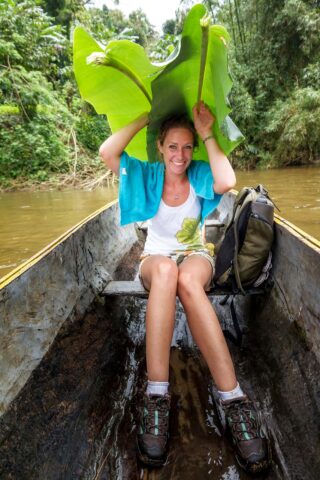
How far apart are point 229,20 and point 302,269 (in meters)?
17.3

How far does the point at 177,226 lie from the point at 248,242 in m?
0.35

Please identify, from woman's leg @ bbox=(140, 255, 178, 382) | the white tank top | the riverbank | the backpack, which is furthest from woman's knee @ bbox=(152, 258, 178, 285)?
the riverbank

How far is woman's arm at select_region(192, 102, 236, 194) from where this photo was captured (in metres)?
1.48

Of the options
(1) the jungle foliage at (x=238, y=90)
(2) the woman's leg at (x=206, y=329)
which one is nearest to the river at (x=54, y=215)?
(2) the woman's leg at (x=206, y=329)

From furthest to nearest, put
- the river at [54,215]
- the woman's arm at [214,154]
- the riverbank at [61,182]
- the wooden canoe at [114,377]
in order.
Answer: the riverbank at [61,182] → the river at [54,215] → the woman's arm at [214,154] → the wooden canoe at [114,377]

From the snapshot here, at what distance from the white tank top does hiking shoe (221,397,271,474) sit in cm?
71

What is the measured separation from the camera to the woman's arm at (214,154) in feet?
4.84

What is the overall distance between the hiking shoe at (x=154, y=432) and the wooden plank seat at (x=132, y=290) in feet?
1.76

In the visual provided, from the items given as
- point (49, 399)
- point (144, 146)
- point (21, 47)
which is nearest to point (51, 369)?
point (49, 399)

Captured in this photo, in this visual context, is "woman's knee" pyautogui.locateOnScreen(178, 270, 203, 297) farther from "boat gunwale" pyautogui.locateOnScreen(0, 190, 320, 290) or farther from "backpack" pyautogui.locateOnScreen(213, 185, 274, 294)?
"boat gunwale" pyautogui.locateOnScreen(0, 190, 320, 290)

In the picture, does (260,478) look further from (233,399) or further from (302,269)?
(302,269)

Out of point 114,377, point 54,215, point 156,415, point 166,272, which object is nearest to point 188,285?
point 166,272

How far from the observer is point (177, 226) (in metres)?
1.60

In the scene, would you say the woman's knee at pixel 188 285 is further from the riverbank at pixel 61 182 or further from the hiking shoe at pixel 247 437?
the riverbank at pixel 61 182
